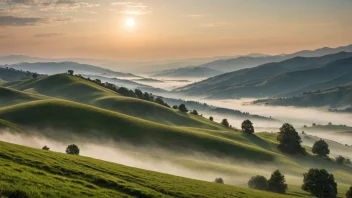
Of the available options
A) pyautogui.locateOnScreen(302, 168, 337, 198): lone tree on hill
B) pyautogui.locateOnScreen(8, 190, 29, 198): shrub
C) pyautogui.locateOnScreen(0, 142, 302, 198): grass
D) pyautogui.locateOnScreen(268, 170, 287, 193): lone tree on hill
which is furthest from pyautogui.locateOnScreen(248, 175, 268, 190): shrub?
pyautogui.locateOnScreen(8, 190, 29, 198): shrub

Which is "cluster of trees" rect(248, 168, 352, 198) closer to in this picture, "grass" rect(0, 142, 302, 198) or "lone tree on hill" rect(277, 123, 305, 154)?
"grass" rect(0, 142, 302, 198)

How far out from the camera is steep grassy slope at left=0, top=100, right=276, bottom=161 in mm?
136125

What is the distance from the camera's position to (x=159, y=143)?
474ft

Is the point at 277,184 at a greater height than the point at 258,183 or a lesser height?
greater

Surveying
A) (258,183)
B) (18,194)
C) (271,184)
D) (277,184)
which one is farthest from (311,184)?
(18,194)

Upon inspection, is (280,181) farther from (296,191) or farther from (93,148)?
(93,148)

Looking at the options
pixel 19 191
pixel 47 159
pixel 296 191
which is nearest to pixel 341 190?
pixel 296 191

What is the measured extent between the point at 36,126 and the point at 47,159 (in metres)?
93.7

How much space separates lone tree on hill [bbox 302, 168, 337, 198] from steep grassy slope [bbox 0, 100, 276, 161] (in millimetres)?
46972

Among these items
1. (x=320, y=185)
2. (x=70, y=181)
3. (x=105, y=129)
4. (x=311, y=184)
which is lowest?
(x=70, y=181)

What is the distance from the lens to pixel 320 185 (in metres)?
110

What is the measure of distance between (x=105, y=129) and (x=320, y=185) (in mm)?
84662

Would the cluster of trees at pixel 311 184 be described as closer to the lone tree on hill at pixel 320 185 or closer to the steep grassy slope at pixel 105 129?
the lone tree on hill at pixel 320 185

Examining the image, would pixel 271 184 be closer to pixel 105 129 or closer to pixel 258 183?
pixel 258 183
